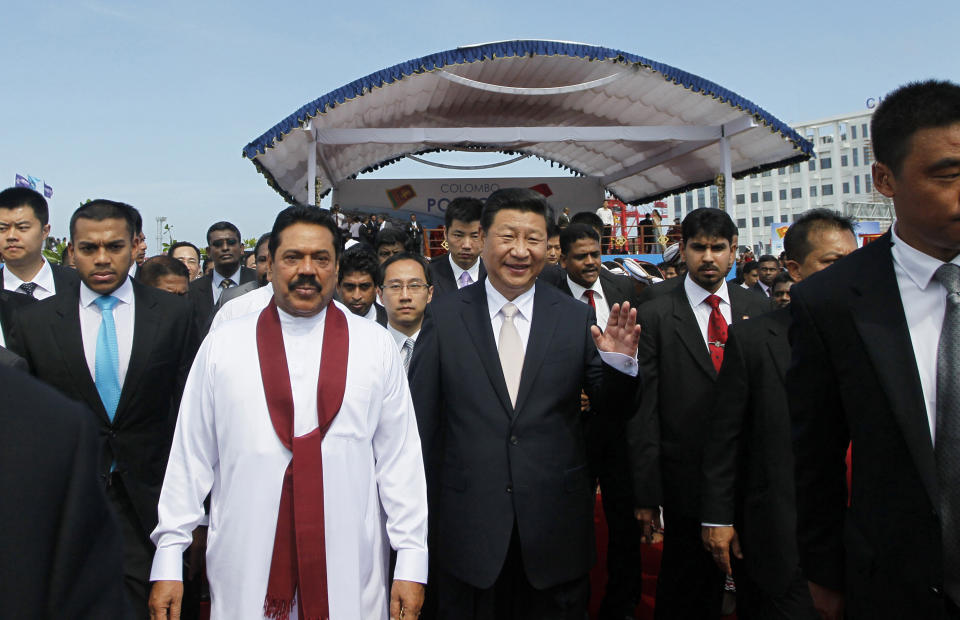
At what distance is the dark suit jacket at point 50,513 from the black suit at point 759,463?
8.83ft

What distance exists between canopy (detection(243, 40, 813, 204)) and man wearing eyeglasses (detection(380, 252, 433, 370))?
28.3ft

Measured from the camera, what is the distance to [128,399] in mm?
3344

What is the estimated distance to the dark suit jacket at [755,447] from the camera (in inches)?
119

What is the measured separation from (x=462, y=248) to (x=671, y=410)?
2400 mm

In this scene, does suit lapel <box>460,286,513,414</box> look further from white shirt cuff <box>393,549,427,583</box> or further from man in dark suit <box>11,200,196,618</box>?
man in dark suit <box>11,200,196,618</box>

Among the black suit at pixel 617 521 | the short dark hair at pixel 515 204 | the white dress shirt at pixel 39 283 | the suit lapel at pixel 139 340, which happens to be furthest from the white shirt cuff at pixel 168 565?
the white dress shirt at pixel 39 283

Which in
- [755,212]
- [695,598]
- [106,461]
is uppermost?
[755,212]

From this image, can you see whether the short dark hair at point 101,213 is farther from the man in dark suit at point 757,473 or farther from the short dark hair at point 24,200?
the man in dark suit at point 757,473

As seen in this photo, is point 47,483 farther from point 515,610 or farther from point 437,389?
point 515,610

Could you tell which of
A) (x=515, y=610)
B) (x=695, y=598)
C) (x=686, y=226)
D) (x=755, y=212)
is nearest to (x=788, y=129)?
(x=686, y=226)

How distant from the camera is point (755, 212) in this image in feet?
322

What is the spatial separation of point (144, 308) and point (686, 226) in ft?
10.2

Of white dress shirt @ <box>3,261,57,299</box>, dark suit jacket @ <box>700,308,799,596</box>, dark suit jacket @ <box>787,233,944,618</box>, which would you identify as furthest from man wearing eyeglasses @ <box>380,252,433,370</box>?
white dress shirt @ <box>3,261,57,299</box>

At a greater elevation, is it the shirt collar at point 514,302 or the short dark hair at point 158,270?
the short dark hair at point 158,270
